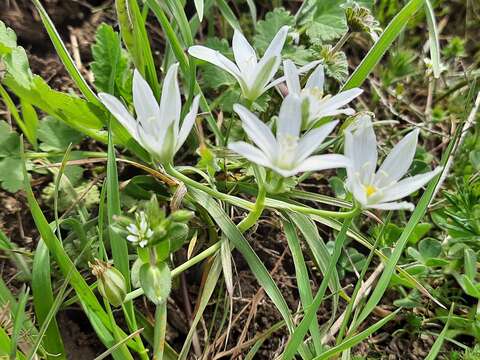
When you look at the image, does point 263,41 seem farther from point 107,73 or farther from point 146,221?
point 146,221

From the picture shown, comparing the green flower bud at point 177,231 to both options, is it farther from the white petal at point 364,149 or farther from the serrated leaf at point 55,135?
the serrated leaf at point 55,135

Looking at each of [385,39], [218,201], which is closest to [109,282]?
[218,201]

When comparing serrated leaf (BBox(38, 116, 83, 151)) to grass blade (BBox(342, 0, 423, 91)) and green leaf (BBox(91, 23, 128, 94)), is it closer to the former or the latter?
green leaf (BBox(91, 23, 128, 94))

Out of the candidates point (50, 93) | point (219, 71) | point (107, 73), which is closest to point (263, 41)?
point (219, 71)

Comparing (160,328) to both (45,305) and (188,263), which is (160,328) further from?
(45,305)

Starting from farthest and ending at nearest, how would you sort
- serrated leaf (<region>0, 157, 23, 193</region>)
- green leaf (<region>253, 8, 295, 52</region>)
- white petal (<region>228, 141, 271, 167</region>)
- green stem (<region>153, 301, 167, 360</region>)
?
green leaf (<region>253, 8, 295, 52</region>)
serrated leaf (<region>0, 157, 23, 193</region>)
green stem (<region>153, 301, 167, 360</region>)
white petal (<region>228, 141, 271, 167</region>)

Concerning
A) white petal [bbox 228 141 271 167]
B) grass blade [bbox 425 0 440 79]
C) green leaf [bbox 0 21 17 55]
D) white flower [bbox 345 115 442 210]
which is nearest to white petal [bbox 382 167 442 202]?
white flower [bbox 345 115 442 210]

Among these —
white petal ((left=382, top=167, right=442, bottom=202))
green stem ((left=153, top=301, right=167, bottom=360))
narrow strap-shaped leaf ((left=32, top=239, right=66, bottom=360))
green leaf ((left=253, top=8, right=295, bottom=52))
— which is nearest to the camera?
white petal ((left=382, top=167, right=442, bottom=202))
